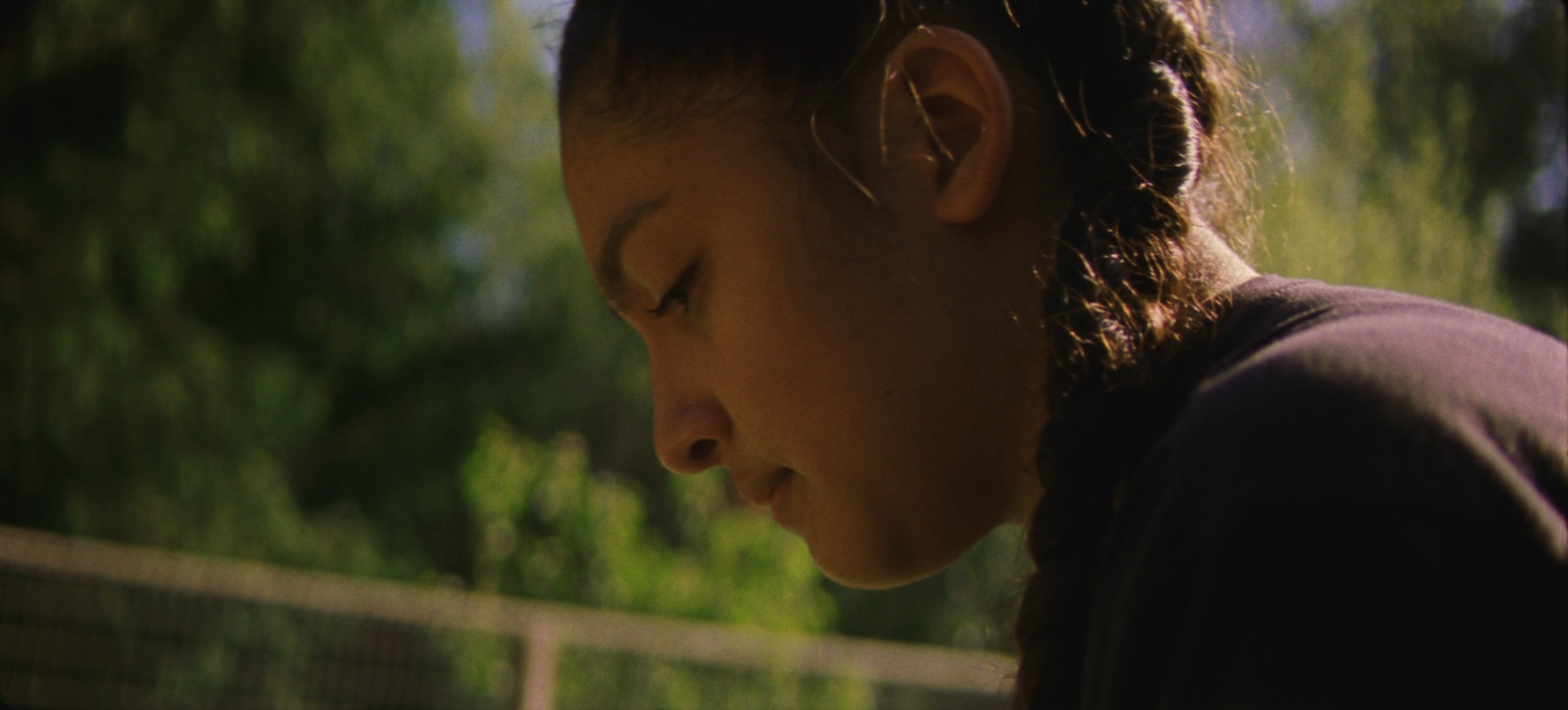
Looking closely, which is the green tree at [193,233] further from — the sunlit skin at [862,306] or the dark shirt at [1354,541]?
the dark shirt at [1354,541]

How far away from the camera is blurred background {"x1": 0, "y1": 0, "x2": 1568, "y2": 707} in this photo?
2834 mm

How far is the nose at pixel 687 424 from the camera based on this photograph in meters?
1.31

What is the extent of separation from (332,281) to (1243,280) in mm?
8694

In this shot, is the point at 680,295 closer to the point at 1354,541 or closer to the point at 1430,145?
the point at 1354,541

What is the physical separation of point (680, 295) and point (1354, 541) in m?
0.78

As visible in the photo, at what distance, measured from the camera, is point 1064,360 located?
99 cm

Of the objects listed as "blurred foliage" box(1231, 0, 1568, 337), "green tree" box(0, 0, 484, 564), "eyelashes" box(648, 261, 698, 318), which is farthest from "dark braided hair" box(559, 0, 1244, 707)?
"green tree" box(0, 0, 484, 564)

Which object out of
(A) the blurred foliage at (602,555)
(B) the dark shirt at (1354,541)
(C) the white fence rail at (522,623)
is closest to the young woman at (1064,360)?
(B) the dark shirt at (1354,541)

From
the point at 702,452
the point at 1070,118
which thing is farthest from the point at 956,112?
the point at 702,452

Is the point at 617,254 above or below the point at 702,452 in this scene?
above

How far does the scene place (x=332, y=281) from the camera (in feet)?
29.6

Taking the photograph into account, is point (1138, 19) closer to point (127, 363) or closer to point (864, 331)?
point (864, 331)

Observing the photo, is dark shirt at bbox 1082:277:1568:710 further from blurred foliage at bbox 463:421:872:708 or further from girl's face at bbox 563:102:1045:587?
blurred foliage at bbox 463:421:872:708

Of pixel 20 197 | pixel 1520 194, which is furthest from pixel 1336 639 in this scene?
pixel 20 197
